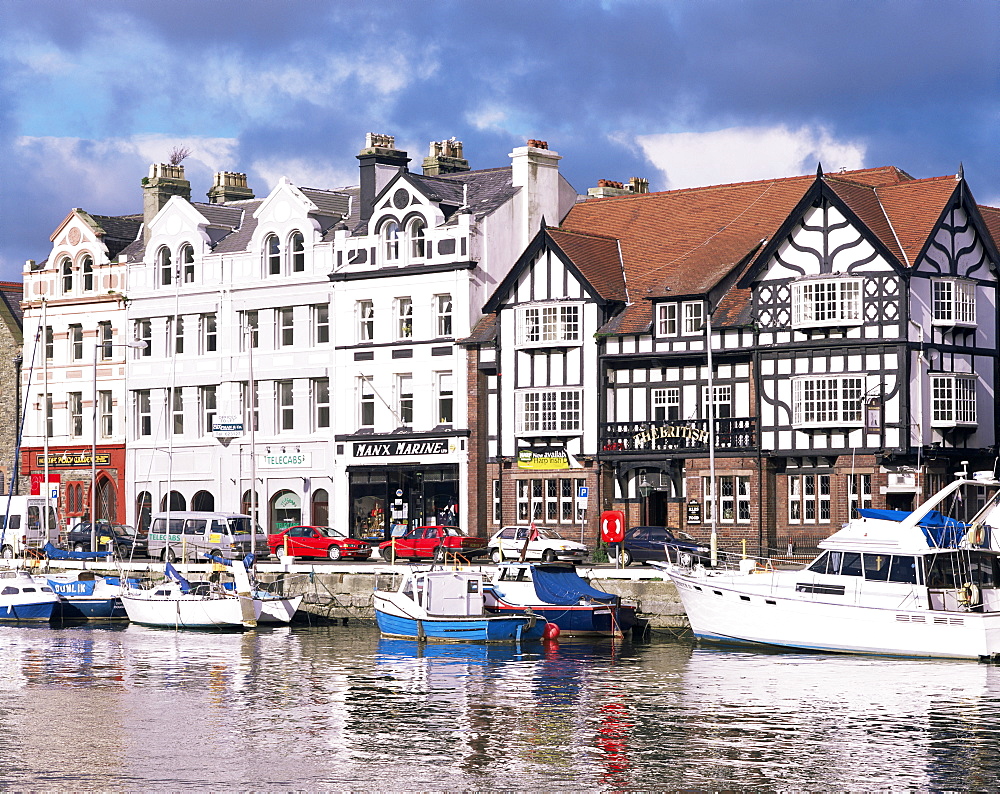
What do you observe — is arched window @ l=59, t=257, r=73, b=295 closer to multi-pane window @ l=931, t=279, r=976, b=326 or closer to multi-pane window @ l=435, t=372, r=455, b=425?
multi-pane window @ l=435, t=372, r=455, b=425

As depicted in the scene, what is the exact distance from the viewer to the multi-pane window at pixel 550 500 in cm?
6869

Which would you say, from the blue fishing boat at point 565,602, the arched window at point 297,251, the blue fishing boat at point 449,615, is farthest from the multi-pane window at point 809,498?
the arched window at point 297,251

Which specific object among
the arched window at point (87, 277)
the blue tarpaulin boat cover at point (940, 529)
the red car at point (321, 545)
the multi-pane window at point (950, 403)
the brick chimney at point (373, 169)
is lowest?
the red car at point (321, 545)

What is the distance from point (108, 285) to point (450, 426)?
2029 centimetres

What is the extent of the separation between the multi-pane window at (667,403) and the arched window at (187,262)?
2438 centimetres

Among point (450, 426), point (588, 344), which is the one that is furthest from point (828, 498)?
point (450, 426)

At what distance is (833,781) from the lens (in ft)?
95.8

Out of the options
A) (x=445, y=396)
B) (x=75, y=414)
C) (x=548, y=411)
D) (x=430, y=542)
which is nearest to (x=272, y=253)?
(x=445, y=396)

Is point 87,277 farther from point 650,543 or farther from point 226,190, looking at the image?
point 650,543

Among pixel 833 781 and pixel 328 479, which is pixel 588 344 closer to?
pixel 328 479

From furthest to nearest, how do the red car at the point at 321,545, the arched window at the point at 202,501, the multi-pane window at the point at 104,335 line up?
1. the multi-pane window at the point at 104,335
2. the arched window at the point at 202,501
3. the red car at the point at 321,545

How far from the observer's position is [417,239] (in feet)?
243

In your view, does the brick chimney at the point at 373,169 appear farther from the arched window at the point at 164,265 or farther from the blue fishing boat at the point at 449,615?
the blue fishing boat at the point at 449,615

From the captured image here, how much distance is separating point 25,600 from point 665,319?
24.5m
